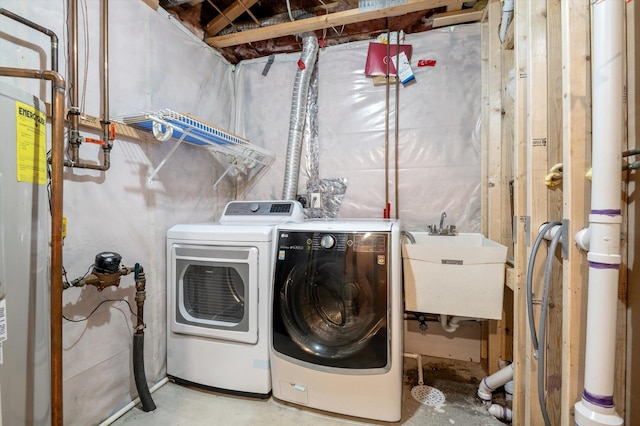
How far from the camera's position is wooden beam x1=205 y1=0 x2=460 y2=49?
1787 mm

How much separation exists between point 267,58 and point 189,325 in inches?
89.6

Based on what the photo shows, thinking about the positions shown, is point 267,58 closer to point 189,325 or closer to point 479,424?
point 189,325

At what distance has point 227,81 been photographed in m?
2.48

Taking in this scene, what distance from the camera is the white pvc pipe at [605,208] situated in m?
0.71

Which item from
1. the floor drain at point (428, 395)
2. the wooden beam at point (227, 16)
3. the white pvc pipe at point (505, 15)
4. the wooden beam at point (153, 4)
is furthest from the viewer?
the wooden beam at point (227, 16)

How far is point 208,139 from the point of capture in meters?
1.83

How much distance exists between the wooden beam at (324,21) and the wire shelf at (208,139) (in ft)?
2.84

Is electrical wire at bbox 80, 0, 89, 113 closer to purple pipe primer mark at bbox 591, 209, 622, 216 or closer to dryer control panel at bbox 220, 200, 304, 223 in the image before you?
dryer control panel at bbox 220, 200, 304, 223

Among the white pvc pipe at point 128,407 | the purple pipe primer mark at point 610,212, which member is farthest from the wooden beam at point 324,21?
the white pvc pipe at point 128,407

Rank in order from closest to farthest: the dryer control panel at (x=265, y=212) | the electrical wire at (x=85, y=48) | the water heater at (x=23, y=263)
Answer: the water heater at (x=23, y=263) < the electrical wire at (x=85, y=48) < the dryer control panel at (x=265, y=212)

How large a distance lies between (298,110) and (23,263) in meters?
1.93

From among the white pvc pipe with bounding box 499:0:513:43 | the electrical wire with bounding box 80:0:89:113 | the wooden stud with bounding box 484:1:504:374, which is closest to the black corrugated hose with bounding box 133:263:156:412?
the electrical wire with bounding box 80:0:89:113

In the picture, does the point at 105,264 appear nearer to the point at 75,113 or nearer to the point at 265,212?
the point at 75,113

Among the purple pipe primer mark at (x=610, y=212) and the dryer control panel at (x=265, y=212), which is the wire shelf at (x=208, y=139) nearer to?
the dryer control panel at (x=265, y=212)
